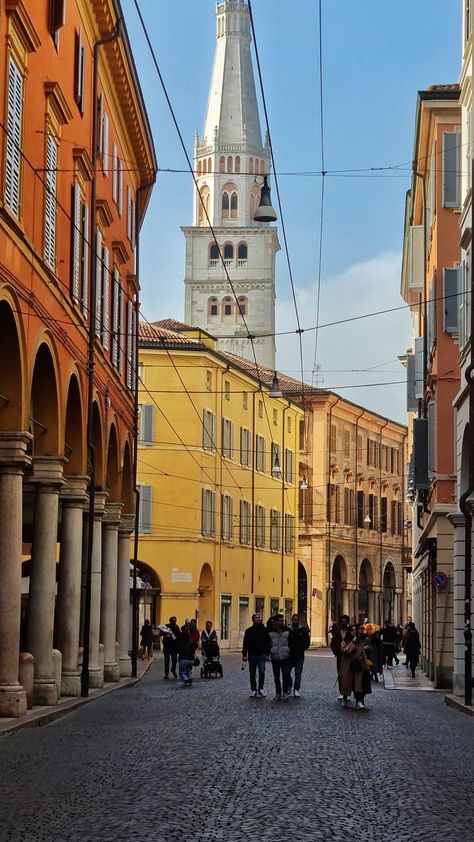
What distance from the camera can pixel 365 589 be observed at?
3556 inches

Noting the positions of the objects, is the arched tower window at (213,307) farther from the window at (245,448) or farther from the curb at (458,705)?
the curb at (458,705)

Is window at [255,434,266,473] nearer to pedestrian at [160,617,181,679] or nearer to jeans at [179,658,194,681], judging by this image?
pedestrian at [160,617,181,679]

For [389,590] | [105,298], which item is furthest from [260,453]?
[105,298]

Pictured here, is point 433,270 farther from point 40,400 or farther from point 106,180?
point 40,400

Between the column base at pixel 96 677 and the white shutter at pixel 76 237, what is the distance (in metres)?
7.49

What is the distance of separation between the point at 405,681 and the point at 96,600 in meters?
11.5

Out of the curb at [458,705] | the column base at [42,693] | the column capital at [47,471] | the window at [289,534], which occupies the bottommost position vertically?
the curb at [458,705]

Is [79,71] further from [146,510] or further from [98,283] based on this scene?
[146,510]

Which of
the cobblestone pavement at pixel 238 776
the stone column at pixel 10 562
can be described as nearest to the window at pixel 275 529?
the cobblestone pavement at pixel 238 776

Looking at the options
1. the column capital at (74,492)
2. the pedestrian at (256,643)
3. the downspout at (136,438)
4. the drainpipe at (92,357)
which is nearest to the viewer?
the drainpipe at (92,357)

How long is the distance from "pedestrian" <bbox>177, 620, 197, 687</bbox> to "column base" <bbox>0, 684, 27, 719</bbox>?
523 inches

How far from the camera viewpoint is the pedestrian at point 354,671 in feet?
82.7

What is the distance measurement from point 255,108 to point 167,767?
A: 5059 inches

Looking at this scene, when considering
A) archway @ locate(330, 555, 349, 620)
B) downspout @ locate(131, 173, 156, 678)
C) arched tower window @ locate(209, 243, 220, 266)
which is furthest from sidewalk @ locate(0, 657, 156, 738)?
arched tower window @ locate(209, 243, 220, 266)
